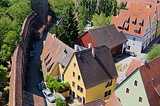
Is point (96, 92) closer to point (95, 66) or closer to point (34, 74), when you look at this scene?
point (95, 66)

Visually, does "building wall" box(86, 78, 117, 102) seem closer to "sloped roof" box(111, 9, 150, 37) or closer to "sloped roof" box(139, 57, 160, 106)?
"sloped roof" box(139, 57, 160, 106)

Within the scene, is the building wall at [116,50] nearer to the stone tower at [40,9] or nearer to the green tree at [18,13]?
the stone tower at [40,9]

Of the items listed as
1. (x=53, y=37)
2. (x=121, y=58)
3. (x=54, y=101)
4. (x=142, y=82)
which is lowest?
(x=54, y=101)

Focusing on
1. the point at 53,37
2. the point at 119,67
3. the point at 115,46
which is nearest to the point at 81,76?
the point at 53,37

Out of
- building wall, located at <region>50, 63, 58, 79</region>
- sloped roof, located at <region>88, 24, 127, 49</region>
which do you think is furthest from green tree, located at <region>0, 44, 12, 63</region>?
sloped roof, located at <region>88, 24, 127, 49</region>

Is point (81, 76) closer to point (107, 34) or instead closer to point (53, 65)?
point (53, 65)

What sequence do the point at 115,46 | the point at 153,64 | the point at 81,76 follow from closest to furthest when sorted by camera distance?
1. the point at 153,64
2. the point at 81,76
3. the point at 115,46

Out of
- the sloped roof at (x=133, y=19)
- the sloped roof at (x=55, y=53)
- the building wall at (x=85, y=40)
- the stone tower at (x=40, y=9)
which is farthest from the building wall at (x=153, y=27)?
the stone tower at (x=40, y=9)
